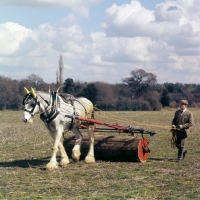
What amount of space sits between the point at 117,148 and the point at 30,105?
3.04m

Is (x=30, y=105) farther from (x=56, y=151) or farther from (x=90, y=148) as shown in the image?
(x=90, y=148)

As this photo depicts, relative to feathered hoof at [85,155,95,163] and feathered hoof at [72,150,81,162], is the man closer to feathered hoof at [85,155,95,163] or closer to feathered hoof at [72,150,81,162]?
feathered hoof at [85,155,95,163]

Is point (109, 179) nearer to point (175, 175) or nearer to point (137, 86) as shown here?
point (175, 175)

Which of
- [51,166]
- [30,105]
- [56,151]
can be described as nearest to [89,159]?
[56,151]

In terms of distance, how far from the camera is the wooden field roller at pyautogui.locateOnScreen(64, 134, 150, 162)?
40.7 feet

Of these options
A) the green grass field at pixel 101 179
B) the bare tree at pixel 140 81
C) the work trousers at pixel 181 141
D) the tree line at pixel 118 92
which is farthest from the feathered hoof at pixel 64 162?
the bare tree at pixel 140 81

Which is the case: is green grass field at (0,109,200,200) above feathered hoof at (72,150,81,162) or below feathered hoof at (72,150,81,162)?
below

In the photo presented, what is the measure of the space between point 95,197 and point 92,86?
54068 mm

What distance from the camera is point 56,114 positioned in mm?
11672

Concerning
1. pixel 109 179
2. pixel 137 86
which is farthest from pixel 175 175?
pixel 137 86

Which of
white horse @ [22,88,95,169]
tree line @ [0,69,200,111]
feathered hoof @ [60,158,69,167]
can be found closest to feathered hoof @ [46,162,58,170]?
white horse @ [22,88,95,169]

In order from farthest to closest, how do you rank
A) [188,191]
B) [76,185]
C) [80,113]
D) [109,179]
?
1. [80,113]
2. [109,179]
3. [76,185]
4. [188,191]

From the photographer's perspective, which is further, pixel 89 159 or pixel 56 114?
pixel 89 159

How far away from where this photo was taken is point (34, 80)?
65.5m
